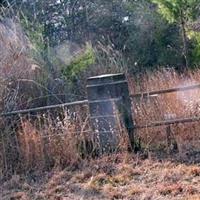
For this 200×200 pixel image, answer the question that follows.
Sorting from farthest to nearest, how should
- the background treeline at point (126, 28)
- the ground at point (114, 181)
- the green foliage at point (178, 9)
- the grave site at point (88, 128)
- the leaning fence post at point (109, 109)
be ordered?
the background treeline at point (126, 28) < the green foliage at point (178, 9) < the leaning fence post at point (109, 109) < the grave site at point (88, 128) < the ground at point (114, 181)

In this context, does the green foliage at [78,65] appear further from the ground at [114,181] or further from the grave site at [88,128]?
the ground at [114,181]

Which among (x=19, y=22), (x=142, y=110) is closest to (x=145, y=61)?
(x=19, y=22)

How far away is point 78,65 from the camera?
10.4 meters

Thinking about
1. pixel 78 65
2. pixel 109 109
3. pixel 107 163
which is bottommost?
pixel 107 163

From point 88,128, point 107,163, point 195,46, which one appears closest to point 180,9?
point 195,46

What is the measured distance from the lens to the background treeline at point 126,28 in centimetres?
1234

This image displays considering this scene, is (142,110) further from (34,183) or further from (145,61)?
(145,61)

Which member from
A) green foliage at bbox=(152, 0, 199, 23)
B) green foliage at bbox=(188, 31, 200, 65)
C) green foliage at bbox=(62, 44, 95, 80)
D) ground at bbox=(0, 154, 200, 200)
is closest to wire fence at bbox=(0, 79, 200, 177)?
ground at bbox=(0, 154, 200, 200)

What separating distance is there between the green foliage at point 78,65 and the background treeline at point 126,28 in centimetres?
27

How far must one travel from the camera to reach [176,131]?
6953mm

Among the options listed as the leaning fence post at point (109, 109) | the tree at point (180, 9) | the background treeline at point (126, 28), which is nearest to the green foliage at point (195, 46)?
the background treeline at point (126, 28)

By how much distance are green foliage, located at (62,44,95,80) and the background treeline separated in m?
0.27

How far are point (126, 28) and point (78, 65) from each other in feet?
24.5

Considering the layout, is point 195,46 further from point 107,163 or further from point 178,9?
point 107,163
